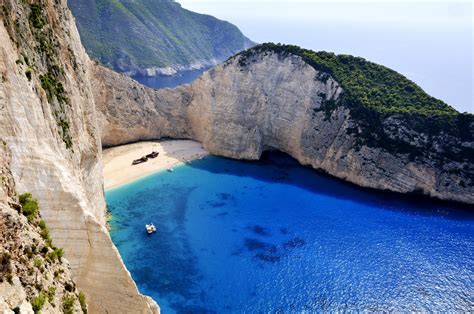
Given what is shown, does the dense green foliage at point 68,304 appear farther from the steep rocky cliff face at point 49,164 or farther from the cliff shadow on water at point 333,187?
the cliff shadow on water at point 333,187

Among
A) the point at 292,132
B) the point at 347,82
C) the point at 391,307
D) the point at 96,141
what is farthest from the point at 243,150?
the point at 391,307

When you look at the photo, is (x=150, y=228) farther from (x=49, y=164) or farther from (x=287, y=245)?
(x=49, y=164)

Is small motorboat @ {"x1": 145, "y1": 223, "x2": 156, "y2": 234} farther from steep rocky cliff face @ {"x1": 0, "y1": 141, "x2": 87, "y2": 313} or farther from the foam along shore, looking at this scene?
steep rocky cliff face @ {"x1": 0, "y1": 141, "x2": 87, "y2": 313}

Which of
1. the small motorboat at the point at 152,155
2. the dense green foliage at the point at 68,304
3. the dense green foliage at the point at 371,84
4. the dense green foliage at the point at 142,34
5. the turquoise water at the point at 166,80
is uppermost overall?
the dense green foliage at the point at 142,34

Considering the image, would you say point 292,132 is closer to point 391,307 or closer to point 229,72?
point 229,72

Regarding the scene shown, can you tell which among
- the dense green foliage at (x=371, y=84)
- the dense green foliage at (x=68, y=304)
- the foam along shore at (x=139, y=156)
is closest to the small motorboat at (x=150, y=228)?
the foam along shore at (x=139, y=156)
